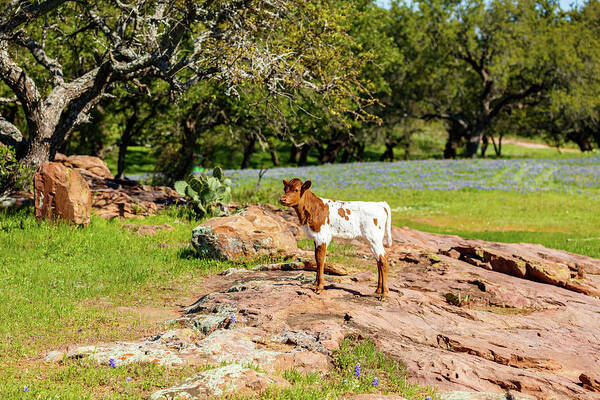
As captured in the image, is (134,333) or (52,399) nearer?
(52,399)

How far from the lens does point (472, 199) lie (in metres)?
29.5

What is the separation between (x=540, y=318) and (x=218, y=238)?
695cm

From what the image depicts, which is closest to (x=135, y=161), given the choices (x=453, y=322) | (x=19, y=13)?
(x=19, y=13)

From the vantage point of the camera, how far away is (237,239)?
12562 millimetres

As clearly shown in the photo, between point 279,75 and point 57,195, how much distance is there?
6.94 meters

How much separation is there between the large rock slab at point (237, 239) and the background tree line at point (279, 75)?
3192 mm

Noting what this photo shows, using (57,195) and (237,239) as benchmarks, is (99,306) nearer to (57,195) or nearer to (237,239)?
(237,239)

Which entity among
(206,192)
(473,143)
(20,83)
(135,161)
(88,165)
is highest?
(20,83)

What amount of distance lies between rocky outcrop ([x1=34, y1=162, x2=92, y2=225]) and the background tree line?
2.79 m

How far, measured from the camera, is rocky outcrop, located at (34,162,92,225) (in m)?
14.0

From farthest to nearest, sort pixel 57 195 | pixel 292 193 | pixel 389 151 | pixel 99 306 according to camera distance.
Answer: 1. pixel 389 151
2. pixel 57 195
3. pixel 99 306
4. pixel 292 193

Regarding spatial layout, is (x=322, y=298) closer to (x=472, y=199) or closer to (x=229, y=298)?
(x=229, y=298)

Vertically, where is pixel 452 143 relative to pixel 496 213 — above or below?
above

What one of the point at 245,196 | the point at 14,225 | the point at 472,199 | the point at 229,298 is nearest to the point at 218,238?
the point at 229,298
